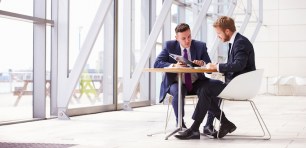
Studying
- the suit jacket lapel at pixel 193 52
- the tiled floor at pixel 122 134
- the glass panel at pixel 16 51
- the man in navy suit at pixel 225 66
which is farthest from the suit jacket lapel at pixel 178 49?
the glass panel at pixel 16 51

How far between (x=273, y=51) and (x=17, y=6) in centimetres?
1276

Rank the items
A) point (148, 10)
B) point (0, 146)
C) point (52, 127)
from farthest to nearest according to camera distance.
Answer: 1. point (148, 10)
2. point (52, 127)
3. point (0, 146)

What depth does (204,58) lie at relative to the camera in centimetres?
543

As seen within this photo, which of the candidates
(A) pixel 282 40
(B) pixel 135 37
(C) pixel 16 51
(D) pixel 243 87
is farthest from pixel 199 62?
(A) pixel 282 40

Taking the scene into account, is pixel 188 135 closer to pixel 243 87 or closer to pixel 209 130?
pixel 209 130

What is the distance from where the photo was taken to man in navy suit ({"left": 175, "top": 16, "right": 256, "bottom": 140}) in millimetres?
4871

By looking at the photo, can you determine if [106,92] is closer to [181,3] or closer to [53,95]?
[53,95]

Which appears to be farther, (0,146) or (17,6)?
(17,6)

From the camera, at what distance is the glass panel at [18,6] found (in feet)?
22.6

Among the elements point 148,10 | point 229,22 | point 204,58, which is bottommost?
point 204,58

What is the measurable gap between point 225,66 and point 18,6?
3474 millimetres

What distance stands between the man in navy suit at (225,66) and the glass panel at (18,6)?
318cm

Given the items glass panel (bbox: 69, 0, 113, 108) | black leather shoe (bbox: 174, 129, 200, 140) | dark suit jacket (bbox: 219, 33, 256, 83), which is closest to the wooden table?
black leather shoe (bbox: 174, 129, 200, 140)

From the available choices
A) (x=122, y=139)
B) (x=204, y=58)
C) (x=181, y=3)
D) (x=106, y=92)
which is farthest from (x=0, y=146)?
(x=181, y=3)
